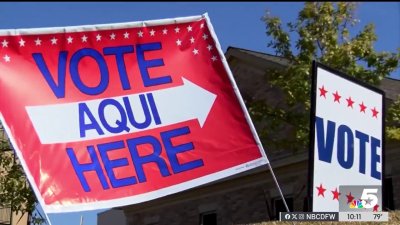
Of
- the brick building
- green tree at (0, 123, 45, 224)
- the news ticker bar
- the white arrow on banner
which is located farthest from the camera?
the brick building

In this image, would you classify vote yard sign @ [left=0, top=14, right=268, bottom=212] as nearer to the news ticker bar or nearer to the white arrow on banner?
the white arrow on banner

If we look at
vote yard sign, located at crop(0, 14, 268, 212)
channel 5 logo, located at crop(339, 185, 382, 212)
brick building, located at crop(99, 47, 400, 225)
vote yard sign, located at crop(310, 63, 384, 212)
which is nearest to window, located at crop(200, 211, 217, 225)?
brick building, located at crop(99, 47, 400, 225)

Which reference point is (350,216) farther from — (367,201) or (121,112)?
(121,112)

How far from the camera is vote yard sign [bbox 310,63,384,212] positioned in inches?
328

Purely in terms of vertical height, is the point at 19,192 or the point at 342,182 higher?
the point at 19,192

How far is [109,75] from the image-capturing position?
8414 millimetres

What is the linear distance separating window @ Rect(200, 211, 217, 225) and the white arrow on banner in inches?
620

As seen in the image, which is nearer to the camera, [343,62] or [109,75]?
[109,75]

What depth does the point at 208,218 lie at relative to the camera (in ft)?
80.2

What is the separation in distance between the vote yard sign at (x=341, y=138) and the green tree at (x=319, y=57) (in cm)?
806

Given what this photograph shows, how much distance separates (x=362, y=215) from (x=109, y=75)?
3.67m

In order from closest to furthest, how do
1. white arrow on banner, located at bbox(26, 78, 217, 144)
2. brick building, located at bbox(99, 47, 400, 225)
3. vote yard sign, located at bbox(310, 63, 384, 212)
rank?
white arrow on banner, located at bbox(26, 78, 217, 144) < vote yard sign, located at bbox(310, 63, 384, 212) < brick building, located at bbox(99, 47, 400, 225)

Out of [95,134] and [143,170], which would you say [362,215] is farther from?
[95,134]

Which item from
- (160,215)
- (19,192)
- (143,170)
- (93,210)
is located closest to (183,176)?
(143,170)
